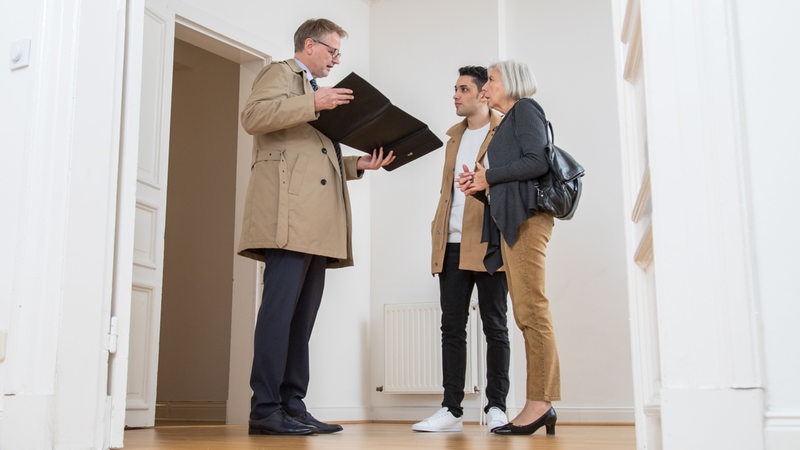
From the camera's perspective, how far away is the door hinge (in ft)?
6.79

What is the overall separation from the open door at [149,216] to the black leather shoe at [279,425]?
92cm

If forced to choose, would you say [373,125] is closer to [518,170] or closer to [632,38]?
[518,170]

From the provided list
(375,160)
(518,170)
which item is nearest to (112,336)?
(375,160)

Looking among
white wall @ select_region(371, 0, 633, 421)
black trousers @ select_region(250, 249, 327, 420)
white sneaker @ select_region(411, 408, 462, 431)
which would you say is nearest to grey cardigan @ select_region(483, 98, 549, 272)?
black trousers @ select_region(250, 249, 327, 420)

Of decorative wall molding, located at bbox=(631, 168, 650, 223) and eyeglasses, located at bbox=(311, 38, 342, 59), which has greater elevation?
eyeglasses, located at bbox=(311, 38, 342, 59)

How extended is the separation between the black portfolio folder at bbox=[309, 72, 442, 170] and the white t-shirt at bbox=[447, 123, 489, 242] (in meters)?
0.30

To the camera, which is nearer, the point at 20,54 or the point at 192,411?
the point at 20,54

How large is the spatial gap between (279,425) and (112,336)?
2.59 ft

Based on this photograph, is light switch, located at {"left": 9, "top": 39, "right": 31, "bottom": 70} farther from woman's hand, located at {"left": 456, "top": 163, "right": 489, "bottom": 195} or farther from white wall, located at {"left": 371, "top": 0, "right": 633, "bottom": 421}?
white wall, located at {"left": 371, "top": 0, "right": 633, "bottom": 421}

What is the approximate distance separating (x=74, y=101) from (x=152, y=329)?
66.1 inches

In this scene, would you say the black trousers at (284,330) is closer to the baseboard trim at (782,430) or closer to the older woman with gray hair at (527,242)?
the older woman with gray hair at (527,242)

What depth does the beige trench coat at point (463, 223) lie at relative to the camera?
3094mm

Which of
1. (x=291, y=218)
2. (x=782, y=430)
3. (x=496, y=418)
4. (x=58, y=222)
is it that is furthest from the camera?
(x=496, y=418)

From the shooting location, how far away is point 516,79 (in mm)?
3084
